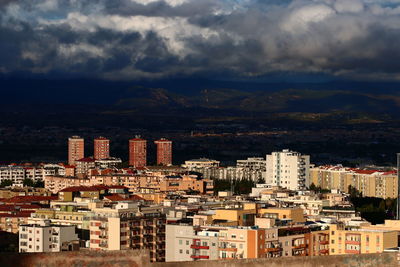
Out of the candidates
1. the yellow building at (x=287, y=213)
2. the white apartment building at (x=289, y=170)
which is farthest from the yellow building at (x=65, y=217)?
the white apartment building at (x=289, y=170)

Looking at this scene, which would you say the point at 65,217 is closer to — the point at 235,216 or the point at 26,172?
the point at 235,216

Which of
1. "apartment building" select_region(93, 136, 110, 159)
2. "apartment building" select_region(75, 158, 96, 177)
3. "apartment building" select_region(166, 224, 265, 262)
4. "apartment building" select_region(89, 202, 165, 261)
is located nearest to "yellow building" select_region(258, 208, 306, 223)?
"apartment building" select_region(89, 202, 165, 261)

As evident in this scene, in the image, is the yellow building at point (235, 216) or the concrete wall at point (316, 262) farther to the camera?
the yellow building at point (235, 216)

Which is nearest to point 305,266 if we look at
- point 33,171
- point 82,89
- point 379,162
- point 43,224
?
point 43,224

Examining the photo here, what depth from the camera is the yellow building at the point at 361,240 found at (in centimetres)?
1955

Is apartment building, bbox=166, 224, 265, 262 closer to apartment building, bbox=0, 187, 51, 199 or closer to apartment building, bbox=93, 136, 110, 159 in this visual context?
apartment building, bbox=0, 187, 51, 199

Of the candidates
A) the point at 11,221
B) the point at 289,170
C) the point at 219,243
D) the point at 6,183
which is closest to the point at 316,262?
the point at 219,243

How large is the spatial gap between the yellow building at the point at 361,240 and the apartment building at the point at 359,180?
22594 mm

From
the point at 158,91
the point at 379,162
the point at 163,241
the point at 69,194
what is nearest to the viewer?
the point at 163,241

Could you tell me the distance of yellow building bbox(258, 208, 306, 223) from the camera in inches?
950

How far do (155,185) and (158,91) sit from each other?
431ft

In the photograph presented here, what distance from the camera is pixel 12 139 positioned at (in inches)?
3962

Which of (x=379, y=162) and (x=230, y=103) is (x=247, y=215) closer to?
(x=379, y=162)

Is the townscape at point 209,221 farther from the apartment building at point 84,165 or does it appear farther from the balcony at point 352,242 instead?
the apartment building at point 84,165
